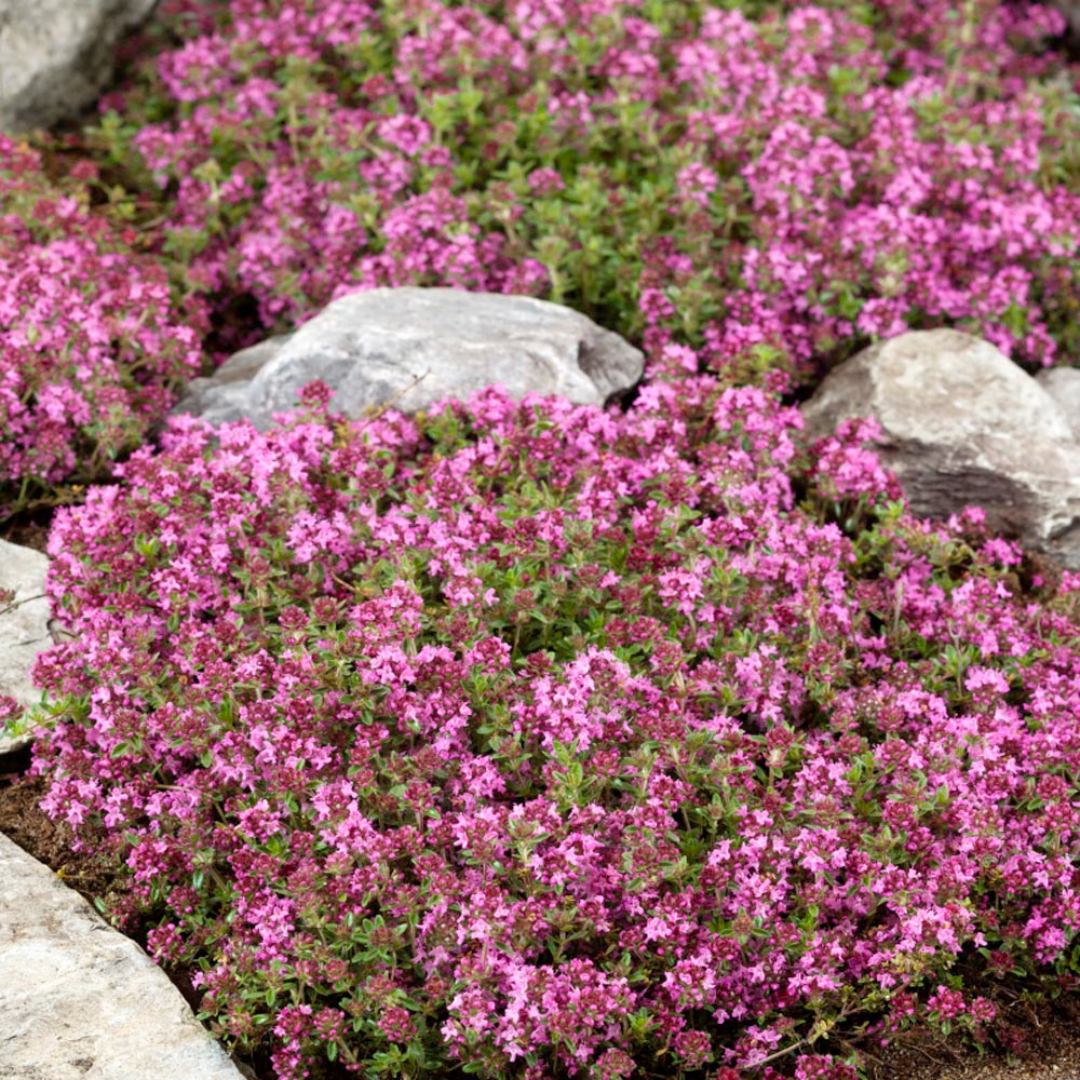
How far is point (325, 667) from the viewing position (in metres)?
4.80

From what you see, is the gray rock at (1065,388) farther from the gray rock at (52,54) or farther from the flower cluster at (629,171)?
the gray rock at (52,54)

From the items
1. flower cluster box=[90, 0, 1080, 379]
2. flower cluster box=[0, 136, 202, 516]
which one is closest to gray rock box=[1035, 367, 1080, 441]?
flower cluster box=[90, 0, 1080, 379]

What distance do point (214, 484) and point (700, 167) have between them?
3.13 metres

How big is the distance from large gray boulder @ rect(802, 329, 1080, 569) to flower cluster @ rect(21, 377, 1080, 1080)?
39 centimetres

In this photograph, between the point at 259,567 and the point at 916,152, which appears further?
the point at 916,152

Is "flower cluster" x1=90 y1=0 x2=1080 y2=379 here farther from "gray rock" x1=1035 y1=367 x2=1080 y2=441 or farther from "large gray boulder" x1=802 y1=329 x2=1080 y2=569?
"large gray boulder" x1=802 y1=329 x2=1080 y2=569

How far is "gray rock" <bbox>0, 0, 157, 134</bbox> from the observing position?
26.9ft

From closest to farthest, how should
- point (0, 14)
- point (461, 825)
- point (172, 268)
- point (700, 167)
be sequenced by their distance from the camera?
point (461, 825) < point (700, 167) < point (172, 268) < point (0, 14)

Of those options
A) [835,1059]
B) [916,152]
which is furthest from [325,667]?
[916,152]

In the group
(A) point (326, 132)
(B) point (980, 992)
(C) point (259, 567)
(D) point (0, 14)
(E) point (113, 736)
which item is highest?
A: (D) point (0, 14)

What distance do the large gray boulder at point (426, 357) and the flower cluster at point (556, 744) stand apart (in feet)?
1.15

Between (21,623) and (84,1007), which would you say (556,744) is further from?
(21,623)

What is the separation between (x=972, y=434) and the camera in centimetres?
641

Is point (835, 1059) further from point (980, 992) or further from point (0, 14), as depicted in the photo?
point (0, 14)
